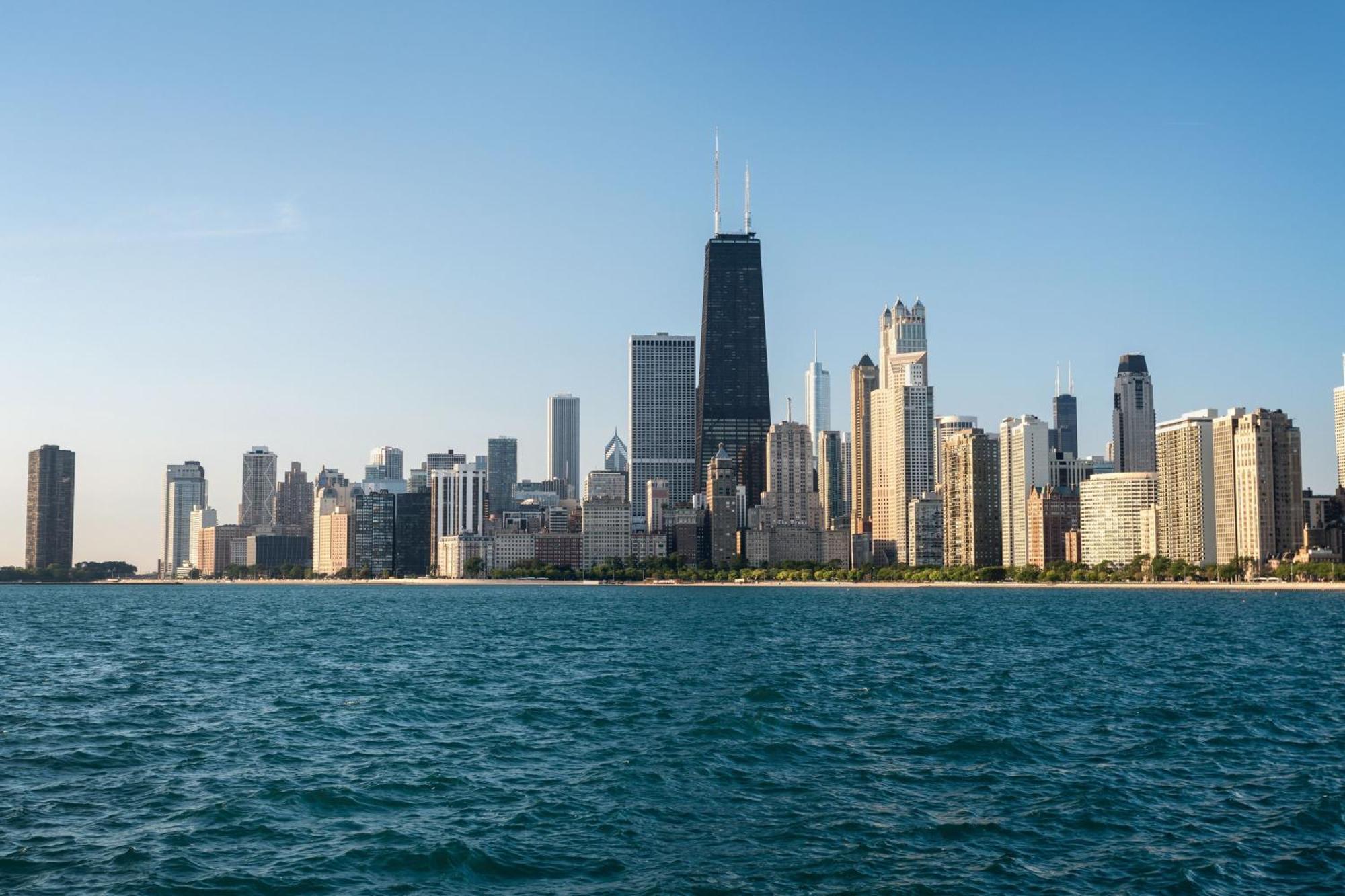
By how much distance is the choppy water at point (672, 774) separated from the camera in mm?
29906

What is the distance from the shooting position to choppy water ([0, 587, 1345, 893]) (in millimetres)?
29906

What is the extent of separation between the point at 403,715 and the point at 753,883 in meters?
29.5

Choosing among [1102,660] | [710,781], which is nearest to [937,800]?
[710,781]

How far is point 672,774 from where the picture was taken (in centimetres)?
4138

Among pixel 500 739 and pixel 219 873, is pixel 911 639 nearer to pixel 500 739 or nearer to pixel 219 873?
pixel 500 739

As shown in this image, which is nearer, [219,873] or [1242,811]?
[219,873]

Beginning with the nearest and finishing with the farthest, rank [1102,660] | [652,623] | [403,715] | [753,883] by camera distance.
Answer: [753,883] → [403,715] → [1102,660] → [652,623]

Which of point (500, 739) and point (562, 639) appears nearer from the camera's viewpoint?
point (500, 739)

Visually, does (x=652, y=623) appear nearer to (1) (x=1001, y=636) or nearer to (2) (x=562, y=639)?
(2) (x=562, y=639)

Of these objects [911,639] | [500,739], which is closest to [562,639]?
[911,639]

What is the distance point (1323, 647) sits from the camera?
9712 centimetres

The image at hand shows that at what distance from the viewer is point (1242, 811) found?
3581 centimetres

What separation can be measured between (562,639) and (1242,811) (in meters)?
76.8

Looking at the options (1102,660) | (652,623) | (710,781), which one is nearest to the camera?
(710,781)
